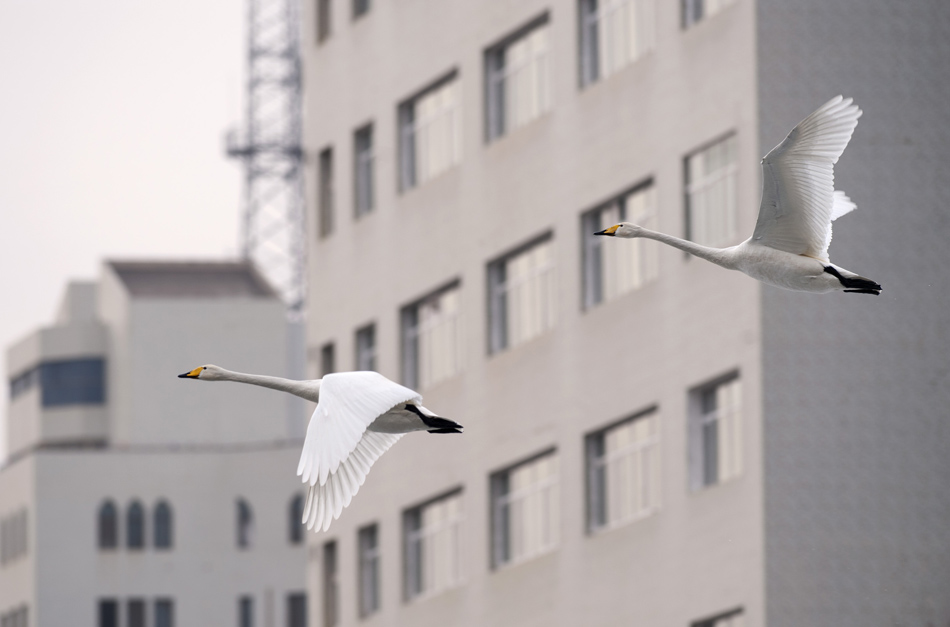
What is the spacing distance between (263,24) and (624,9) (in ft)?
302

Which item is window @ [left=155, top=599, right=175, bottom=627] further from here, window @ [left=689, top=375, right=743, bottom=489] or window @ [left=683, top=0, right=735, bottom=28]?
window @ [left=683, top=0, right=735, bottom=28]

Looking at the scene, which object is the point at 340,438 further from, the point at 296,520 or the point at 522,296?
the point at 296,520

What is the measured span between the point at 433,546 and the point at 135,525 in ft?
215

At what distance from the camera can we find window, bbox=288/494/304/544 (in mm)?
132375

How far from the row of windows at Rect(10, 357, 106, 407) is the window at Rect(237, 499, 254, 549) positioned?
623 inches

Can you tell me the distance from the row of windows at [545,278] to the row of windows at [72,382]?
68.0 meters

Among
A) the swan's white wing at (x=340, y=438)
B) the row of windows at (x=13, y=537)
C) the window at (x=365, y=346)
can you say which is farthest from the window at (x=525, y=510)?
the row of windows at (x=13, y=537)

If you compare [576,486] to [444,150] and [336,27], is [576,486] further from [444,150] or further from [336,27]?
[336,27]

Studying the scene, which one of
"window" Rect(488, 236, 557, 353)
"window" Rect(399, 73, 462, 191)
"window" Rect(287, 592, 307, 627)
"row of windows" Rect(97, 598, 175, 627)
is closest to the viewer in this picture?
"window" Rect(488, 236, 557, 353)

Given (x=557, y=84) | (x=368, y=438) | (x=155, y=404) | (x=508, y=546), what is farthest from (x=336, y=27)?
(x=155, y=404)

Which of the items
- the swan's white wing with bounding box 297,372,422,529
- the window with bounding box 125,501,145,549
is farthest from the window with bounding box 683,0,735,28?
the window with bounding box 125,501,145,549

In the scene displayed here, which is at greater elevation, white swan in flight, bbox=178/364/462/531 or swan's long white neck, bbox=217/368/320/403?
swan's long white neck, bbox=217/368/320/403

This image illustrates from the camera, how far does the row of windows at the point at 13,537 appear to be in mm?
134500

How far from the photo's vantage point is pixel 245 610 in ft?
434
